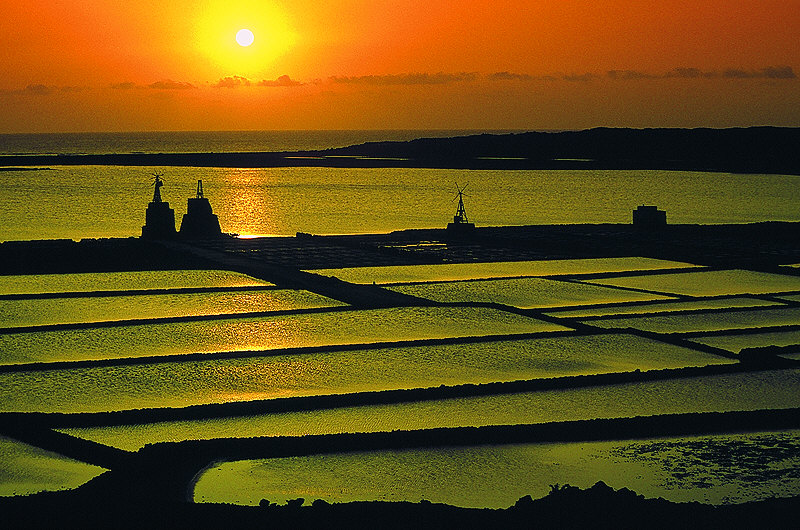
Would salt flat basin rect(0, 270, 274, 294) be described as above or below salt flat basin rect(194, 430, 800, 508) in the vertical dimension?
above

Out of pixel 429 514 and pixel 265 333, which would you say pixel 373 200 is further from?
pixel 429 514

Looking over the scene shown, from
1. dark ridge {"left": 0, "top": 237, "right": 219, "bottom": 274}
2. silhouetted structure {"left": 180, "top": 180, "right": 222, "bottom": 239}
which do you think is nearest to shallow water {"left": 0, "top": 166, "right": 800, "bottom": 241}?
silhouetted structure {"left": 180, "top": 180, "right": 222, "bottom": 239}

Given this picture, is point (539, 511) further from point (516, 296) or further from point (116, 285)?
point (116, 285)

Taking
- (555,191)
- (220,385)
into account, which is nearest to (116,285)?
(220,385)

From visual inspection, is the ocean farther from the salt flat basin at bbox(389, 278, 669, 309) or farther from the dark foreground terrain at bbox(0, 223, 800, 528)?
the dark foreground terrain at bbox(0, 223, 800, 528)

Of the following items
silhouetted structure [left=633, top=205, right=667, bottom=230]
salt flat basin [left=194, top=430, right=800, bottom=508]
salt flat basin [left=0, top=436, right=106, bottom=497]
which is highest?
silhouetted structure [left=633, top=205, right=667, bottom=230]

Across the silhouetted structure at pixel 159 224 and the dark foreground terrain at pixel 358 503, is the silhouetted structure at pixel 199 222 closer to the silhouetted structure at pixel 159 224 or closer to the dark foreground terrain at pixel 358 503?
the silhouetted structure at pixel 159 224
